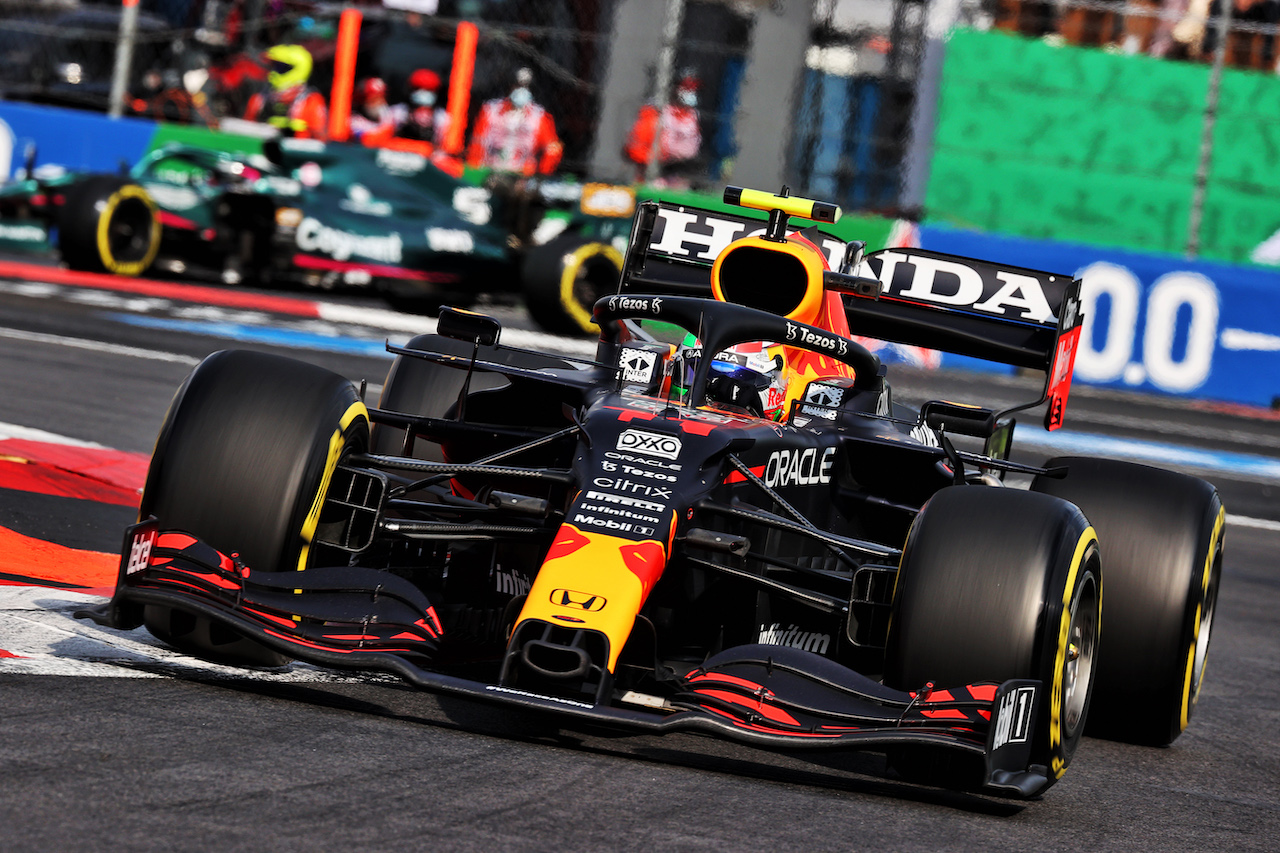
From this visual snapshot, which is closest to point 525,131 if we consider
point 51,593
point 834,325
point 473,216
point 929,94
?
point 473,216

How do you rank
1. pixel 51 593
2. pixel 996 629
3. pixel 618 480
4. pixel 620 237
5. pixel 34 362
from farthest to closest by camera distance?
pixel 620 237 → pixel 34 362 → pixel 51 593 → pixel 618 480 → pixel 996 629

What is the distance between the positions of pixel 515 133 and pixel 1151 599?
1515 cm

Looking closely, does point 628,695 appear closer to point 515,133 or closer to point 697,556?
point 697,556

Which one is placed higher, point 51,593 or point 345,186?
point 345,186

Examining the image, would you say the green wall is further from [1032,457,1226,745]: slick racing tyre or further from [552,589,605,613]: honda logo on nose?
[552,589,605,613]: honda logo on nose

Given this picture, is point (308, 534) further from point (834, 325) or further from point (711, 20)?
point (711, 20)

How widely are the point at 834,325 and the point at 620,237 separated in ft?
34.2

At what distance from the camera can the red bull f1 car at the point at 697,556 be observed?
4418mm

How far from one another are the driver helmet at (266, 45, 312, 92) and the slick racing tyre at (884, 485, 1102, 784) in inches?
701

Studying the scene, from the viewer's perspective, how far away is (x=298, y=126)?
19.1m

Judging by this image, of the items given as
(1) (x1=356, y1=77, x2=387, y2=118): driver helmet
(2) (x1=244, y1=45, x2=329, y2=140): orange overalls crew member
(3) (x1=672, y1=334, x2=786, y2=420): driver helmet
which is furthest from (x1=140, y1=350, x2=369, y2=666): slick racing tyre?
(1) (x1=356, y1=77, x2=387, y2=118): driver helmet

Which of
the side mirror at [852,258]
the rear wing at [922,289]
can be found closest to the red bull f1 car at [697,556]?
the side mirror at [852,258]

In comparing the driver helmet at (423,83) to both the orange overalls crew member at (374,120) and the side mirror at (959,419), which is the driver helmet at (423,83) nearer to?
the orange overalls crew member at (374,120)

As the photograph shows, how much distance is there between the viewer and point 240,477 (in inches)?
188
